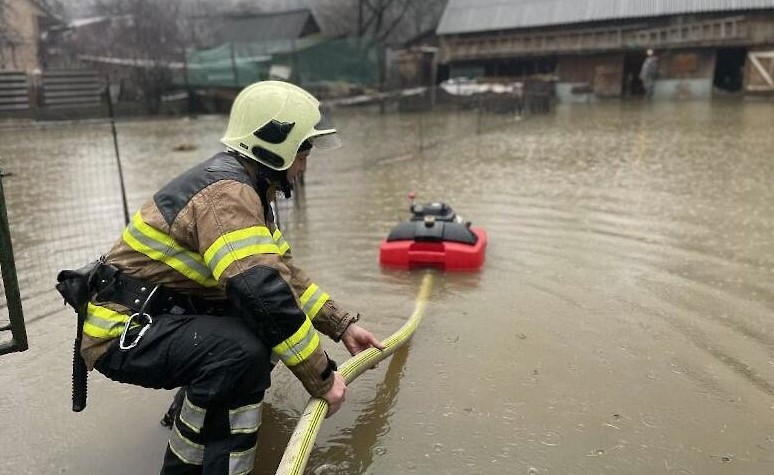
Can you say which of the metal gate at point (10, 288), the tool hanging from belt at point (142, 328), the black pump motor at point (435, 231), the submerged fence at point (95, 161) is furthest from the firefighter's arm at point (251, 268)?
the black pump motor at point (435, 231)

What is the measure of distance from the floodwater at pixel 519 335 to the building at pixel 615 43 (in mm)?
18893

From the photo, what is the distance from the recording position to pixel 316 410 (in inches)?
102

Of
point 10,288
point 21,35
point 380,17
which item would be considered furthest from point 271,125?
point 380,17

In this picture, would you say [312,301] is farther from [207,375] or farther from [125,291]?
[125,291]

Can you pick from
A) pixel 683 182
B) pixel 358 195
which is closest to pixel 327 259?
pixel 358 195

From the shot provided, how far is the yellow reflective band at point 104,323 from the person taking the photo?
7.82ft

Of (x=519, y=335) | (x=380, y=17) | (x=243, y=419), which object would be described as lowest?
(x=519, y=335)

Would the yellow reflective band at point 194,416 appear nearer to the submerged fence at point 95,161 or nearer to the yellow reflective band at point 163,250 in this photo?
the yellow reflective band at point 163,250

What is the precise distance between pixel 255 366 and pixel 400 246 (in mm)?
3097

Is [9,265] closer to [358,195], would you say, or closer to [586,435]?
[586,435]

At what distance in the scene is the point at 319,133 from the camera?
266 cm

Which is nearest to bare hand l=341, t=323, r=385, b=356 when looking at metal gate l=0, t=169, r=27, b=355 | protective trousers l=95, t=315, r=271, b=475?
protective trousers l=95, t=315, r=271, b=475

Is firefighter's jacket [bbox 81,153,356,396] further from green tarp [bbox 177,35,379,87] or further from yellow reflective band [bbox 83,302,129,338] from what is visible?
green tarp [bbox 177,35,379,87]

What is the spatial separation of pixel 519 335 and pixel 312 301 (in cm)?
171
